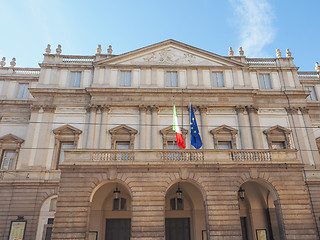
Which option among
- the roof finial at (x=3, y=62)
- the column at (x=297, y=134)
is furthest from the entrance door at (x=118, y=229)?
the roof finial at (x=3, y=62)

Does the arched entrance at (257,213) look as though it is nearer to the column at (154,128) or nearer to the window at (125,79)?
the column at (154,128)

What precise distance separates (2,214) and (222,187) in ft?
51.5

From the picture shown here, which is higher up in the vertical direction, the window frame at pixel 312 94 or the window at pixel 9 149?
the window frame at pixel 312 94

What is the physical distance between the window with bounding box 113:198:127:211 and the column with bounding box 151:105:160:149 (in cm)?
460

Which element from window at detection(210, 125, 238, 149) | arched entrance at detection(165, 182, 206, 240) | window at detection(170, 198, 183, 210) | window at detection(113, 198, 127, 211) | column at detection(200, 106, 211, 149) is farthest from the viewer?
window at detection(210, 125, 238, 149)

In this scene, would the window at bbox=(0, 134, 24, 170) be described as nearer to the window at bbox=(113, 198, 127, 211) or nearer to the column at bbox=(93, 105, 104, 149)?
the column at bbox=(93, 105, 104, 149)

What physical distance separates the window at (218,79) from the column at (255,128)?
3479 mm

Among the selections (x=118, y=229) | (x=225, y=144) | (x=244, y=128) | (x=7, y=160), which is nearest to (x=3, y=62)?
(x=7, y=160)

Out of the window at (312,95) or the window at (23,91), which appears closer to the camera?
the window at (23,91)

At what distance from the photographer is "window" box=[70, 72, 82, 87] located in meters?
24.3

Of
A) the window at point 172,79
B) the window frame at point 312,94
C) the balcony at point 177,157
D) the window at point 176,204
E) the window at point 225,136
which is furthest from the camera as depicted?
the window frame at point 312,94

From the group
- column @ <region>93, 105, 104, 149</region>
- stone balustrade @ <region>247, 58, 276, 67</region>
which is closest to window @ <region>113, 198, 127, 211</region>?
column @ <region>93, 105, 104, 149</region>

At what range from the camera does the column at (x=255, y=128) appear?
71.6 ft

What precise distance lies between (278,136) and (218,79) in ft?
23.6
